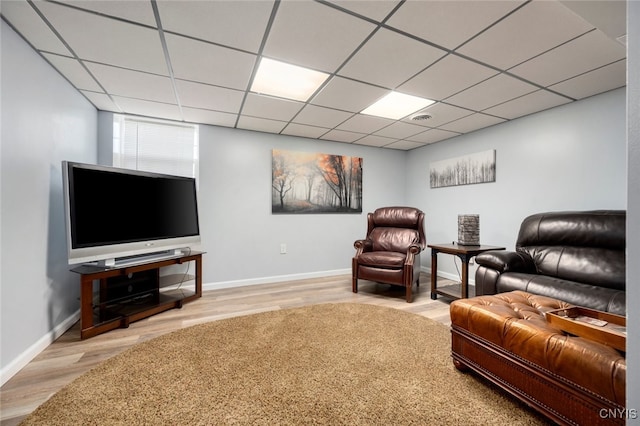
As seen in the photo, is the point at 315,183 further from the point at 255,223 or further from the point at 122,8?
the point at 122,8

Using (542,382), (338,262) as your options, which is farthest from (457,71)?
(338,262)

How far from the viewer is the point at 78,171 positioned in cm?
211

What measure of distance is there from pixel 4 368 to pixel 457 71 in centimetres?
364

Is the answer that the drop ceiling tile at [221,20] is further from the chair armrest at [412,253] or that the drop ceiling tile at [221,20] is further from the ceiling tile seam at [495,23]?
the chair armrest at [412,253]

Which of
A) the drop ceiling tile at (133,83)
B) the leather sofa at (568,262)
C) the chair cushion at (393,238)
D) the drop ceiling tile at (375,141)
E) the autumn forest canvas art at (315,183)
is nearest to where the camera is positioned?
the leather sofa at (568,262)

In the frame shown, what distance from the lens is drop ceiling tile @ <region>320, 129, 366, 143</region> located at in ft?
12.4

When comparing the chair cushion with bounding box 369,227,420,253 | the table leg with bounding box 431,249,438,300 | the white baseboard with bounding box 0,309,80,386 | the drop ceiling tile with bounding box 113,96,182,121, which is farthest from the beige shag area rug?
the drop ceiling tile with bounding box 113,96,182,121

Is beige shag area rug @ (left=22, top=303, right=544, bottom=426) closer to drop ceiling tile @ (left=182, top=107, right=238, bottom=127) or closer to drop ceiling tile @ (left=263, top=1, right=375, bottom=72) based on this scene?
drop ceiling tile @ (left=263, top=1, right=375, bottom=72)

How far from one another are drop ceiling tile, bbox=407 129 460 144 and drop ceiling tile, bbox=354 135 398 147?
33cm

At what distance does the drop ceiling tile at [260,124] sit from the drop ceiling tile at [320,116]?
292 millimetres

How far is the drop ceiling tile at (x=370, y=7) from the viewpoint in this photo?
142cm

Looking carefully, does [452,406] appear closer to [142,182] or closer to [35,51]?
[142,182]

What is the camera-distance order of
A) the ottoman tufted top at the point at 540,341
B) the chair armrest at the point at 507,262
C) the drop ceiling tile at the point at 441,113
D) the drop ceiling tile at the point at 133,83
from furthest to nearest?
the drop ceiling tile at the point at 441,113 < the chair armrest at the point at 507,262 < the drop ceiling tile at the point at 133,83 < the ottoman tufted top at the point at 540,341

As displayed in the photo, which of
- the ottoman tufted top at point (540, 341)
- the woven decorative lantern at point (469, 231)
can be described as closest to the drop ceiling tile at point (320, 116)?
the woven decorative lantern at point (469, 231)
